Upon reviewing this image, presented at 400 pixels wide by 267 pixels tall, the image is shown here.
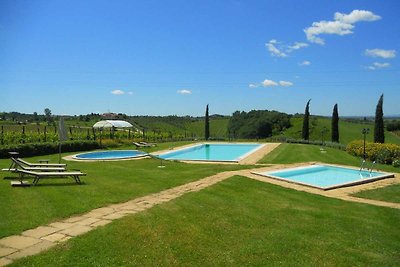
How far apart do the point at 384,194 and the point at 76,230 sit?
9.51 metres

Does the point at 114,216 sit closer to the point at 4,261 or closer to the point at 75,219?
the point at 75,219

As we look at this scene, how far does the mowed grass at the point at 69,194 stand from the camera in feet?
22.2

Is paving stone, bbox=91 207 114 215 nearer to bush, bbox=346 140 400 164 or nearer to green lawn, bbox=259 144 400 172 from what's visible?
green lawn, bbox=259 144 400 172

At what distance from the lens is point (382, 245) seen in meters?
6.36

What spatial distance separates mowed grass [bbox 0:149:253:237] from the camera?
22.2 ft

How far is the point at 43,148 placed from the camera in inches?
811

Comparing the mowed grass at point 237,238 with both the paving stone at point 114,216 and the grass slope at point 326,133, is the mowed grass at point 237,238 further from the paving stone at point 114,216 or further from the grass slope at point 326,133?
the grass slope at point 326,133

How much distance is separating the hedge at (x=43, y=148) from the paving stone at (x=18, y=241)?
47.0 feet

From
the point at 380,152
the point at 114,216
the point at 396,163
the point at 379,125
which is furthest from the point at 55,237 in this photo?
the point at 379,125

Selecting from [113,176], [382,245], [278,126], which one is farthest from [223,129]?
[382,245]

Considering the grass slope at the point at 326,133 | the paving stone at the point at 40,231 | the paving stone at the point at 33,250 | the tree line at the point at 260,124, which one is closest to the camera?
the paving stone at the point at 33,250

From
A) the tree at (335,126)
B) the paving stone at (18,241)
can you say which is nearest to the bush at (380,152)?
the tree at (335,126)

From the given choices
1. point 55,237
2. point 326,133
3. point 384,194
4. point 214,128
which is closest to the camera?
point 55,237

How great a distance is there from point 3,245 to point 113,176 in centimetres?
681
